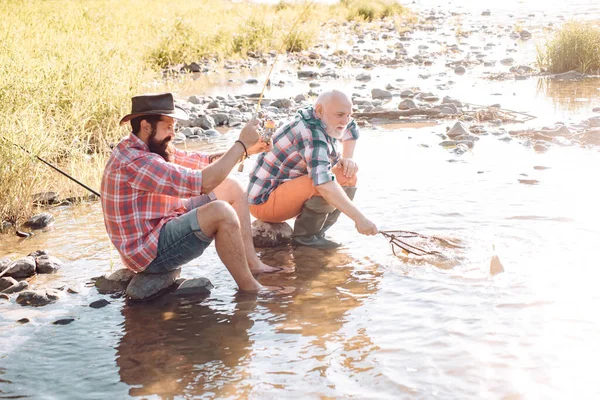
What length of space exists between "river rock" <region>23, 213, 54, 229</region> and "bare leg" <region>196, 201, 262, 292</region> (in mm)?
2284

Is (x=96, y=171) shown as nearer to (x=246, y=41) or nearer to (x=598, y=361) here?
(x=598, y=361)

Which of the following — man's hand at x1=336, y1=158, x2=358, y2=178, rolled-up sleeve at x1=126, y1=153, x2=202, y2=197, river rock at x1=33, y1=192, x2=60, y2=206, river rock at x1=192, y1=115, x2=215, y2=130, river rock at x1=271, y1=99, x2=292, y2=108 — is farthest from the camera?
river rock at x1=271, y1=99, x2=292, y2=108

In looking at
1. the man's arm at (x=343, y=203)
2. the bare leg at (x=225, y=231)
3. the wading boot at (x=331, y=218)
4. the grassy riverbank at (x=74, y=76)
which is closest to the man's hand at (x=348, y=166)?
the wading boot at (x=331, y=218)

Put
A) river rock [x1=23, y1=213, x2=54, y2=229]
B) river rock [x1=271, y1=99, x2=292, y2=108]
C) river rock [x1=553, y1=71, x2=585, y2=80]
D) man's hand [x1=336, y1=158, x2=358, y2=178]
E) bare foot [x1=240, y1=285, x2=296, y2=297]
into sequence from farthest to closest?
river rock [x1=553, y1=71, x2=585, y2=80], river rock [x1=271, y1=99, x2=292, y2=108], river rock [x1=23, y1=213, x2=54, y2=229], man's hand [x1=336, y1=158, x2=358, y2=178], bare foot [x1=240, y1=285, x2=296, y2=297]

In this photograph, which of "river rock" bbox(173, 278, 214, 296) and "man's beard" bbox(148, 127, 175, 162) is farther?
"river rock" bbox(173, 278, 214, 296)

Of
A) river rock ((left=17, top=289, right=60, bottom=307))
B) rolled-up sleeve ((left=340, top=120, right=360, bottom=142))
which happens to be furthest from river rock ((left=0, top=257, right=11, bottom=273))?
rolled-up sleeve ((left=340, top=120, right=360, bottom=142))

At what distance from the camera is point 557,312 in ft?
12.5

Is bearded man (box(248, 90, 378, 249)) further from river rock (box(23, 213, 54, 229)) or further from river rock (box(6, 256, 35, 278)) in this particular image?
river rock (box(23, 213, 54, 229))

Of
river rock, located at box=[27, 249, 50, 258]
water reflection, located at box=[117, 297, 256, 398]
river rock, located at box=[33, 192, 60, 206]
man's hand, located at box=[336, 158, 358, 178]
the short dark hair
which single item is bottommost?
water reflection, located at box=[117, 297, 256, 398]

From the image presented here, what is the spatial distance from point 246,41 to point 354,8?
12572 millimetres

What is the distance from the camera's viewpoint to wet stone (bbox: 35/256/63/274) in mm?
4859

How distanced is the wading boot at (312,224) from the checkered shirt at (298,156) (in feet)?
0.81

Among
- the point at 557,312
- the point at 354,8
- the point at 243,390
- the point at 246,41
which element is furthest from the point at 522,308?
the point at 354,8

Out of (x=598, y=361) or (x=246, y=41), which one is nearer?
(x=598, y=361)
